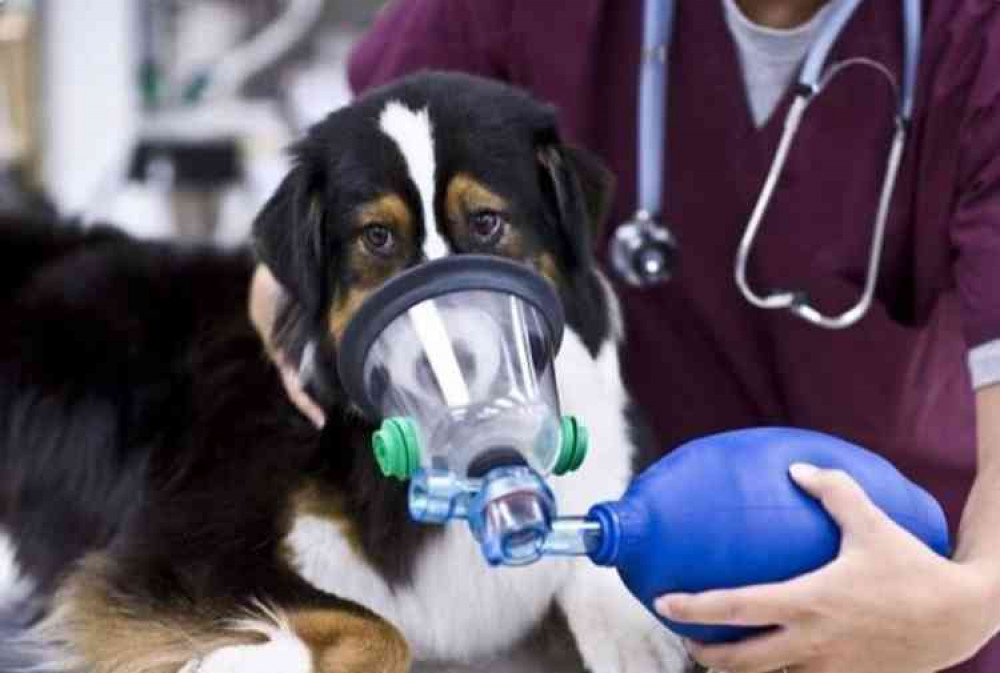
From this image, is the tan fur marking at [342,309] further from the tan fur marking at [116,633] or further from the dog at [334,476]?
the tan fur marking at [116,633]

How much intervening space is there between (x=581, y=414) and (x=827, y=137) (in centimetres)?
36

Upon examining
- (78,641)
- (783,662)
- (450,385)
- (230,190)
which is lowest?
(230,190)

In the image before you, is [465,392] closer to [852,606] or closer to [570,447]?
[570,447]

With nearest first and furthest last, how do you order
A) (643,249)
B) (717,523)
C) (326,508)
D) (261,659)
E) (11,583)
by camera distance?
(717,523) < (261,659) < (326,508) < (11,583) < (643,249)

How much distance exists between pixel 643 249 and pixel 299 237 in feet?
1.21

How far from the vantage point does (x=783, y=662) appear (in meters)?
0.84

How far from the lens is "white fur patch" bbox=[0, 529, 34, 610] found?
3.83 feet

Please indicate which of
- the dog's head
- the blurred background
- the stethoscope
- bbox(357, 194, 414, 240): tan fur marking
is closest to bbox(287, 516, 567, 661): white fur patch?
the dog's head

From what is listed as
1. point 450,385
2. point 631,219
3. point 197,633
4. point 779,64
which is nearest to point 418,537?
point 197,633

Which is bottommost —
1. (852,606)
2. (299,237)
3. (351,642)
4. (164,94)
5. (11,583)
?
(164,94)

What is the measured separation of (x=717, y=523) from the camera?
78 cm

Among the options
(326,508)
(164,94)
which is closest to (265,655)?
(326,508)

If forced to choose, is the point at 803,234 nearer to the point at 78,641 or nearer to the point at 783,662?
the point at 783,662

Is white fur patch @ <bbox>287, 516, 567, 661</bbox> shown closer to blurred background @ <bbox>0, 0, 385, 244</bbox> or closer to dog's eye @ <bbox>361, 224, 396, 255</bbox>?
dog's eye @ <bbox>361, 224, 396, 255</bbox>
